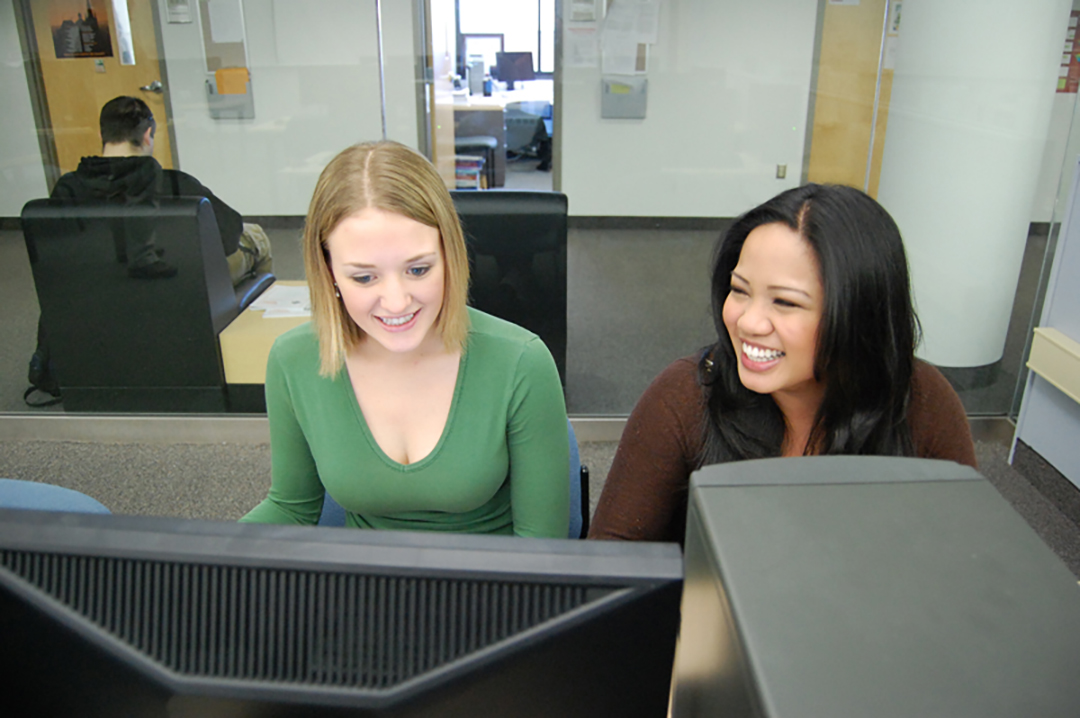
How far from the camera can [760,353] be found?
3.60 ft

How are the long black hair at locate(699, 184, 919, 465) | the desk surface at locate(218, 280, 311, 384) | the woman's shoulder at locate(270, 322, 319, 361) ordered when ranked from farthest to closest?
the desk surface at locate(218, 280, 311, 384), the woman's shoulder at locate(270, 322, 319, 361), the long black hair at locate(699, 184, 919, 465)

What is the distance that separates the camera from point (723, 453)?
3.88 feet

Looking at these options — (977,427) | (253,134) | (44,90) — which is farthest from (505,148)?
(977,427)

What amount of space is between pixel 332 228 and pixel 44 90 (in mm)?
2097

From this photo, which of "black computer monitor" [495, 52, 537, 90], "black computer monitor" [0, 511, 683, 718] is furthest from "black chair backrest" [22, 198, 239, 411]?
"black computer monitor" [0, 511, 683, 718]

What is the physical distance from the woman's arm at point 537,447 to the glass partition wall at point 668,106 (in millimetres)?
1686

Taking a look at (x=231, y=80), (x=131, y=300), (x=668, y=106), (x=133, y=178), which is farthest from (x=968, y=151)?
(x=131, y=300)

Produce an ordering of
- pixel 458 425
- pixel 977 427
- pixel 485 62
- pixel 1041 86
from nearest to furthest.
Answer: pixel 458 425
pixel 1041 86
pixel 977 427
pixel 485 62

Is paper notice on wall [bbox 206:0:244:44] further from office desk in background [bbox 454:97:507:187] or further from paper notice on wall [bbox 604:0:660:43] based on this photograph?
paper notice on wall [bbox 604:0:660:43]

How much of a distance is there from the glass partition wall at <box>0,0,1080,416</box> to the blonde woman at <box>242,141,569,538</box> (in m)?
1.60

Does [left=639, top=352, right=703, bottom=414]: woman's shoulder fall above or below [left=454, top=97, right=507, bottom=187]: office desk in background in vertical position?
below

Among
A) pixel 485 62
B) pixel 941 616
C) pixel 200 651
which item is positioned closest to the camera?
pixel 941 616

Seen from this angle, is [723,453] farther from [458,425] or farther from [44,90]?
[44,90]

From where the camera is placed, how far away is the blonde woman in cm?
117
